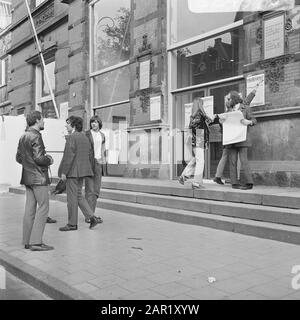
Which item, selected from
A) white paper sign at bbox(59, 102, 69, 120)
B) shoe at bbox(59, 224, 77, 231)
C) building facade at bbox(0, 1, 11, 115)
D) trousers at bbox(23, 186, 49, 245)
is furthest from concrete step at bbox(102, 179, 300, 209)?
building facade at bbox(0, 1, 11, 115)

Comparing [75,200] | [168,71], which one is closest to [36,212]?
[75,200]

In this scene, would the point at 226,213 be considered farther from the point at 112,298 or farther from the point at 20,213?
the point at 20,213

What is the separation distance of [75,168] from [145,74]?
553 cm

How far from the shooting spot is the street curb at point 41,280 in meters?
4.07

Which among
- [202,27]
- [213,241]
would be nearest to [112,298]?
[213,241]

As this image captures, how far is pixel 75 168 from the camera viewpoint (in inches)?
275

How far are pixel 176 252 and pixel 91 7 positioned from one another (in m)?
11.4

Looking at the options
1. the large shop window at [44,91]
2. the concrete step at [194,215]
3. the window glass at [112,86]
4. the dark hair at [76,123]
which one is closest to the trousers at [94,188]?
the dark hair at [76,123]

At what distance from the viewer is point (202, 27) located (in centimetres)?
1075

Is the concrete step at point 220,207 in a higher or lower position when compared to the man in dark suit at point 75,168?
lower

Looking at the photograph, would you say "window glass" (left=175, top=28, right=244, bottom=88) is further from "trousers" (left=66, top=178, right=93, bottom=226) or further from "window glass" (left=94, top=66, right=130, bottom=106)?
"trousers" (left=66, top=178, right=93, bottom=226)

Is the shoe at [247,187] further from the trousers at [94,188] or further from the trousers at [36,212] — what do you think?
the trousers at [36,212]

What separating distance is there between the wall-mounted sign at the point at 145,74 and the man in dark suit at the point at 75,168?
4.90 meters

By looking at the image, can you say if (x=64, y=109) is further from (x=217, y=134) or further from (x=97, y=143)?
(x=97, y=143)
